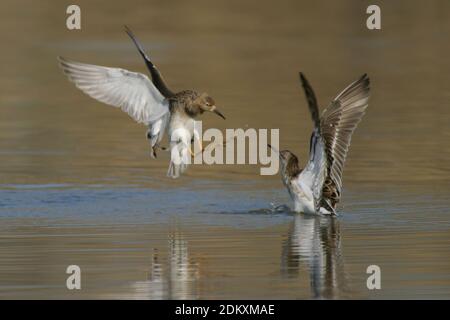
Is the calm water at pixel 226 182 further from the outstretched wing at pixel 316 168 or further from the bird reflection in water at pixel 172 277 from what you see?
the outstretched wing at pixel 316 168

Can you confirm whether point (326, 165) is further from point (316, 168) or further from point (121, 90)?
point (121, 90)

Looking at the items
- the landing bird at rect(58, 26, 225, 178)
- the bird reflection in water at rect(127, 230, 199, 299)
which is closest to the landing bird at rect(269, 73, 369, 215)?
the landing bird at rect(58, 26, 225, 178)

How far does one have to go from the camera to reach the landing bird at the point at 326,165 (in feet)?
42.3

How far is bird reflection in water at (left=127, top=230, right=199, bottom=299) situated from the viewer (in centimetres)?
977

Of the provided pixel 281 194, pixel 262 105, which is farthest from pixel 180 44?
pixel 281 194

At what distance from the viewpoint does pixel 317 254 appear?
36.9 feet

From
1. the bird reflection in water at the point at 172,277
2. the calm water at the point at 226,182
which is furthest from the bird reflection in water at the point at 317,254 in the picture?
the bird reflection in water at the point at 172,277

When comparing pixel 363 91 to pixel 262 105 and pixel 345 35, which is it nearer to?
pixel 262 105

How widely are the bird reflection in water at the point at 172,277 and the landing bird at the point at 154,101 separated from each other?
1.99 metres

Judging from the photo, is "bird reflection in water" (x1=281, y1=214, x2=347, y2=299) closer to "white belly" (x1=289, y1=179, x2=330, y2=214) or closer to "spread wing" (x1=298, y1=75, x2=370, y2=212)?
"white belly" (x1=289, y1=179, x2=330, y2=214)

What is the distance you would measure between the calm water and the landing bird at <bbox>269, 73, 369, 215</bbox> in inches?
8.3

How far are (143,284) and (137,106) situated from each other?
3.88 m

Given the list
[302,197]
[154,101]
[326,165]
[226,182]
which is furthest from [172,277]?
[226,182]

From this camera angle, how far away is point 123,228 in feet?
40.6
